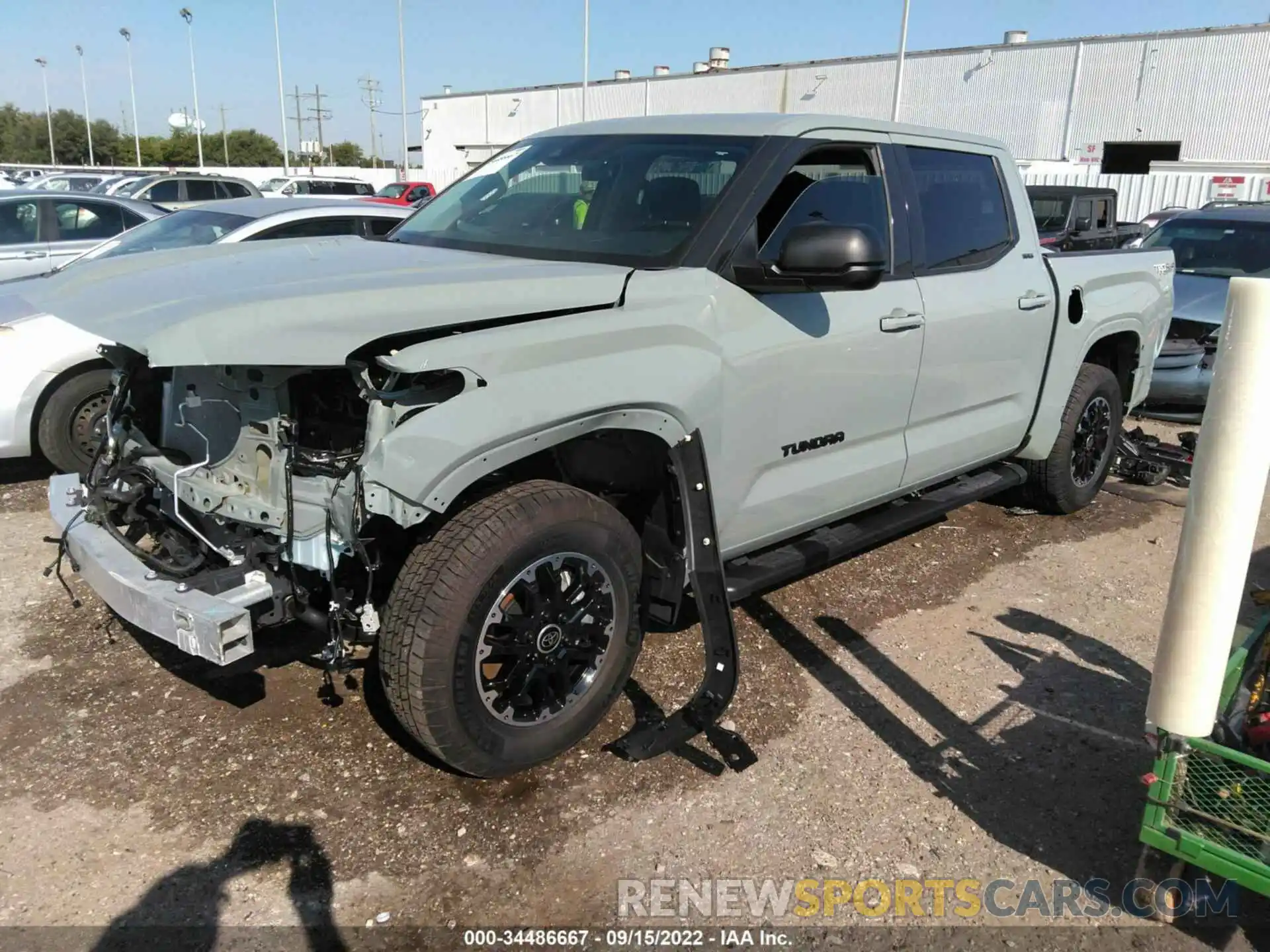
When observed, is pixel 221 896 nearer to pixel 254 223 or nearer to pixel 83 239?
pixel 254 223

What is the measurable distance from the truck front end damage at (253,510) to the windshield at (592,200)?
1.08m

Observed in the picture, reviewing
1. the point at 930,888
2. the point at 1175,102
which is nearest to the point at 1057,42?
the point at 1175,102

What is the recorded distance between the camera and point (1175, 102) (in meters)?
33.5

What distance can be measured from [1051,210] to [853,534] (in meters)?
13.8

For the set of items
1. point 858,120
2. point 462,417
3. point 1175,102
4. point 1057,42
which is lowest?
point 462,417

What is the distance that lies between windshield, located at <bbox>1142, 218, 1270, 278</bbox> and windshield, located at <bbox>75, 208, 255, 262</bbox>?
806cm

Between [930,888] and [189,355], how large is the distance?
2469 millimetres

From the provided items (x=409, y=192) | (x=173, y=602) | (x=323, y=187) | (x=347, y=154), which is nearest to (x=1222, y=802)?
(x=173, y=602)

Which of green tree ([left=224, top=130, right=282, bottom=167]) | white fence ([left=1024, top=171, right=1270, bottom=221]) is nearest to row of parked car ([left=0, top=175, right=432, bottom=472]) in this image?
Answer: white fence ([left=1024, top=171, right=1270, bottom=221])

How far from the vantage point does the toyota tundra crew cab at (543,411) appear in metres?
2.70

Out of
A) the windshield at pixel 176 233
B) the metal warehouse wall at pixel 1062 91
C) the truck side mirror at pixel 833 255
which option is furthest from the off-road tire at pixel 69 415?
the metal warehouse wall at pixel 1062 91

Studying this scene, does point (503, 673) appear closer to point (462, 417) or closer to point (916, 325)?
point (462, 417)

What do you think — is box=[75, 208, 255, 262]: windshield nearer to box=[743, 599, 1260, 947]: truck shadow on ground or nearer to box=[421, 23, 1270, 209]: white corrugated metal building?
box=[743, 599, 1260, 947]: truck shadow on ground

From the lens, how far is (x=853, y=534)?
4.12m
